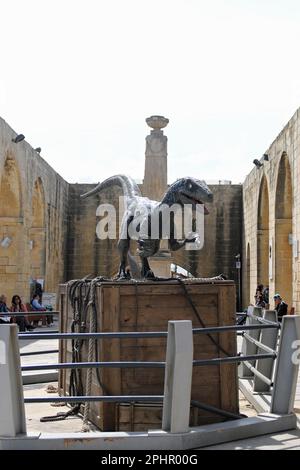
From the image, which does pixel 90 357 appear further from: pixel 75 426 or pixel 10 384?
pixel 10 384

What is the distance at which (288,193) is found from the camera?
1634cm

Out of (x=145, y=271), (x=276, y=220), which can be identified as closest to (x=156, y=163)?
(x=276, y=220)

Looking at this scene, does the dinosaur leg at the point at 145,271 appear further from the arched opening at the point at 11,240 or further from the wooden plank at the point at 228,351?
the arched opening at the point at 11,240

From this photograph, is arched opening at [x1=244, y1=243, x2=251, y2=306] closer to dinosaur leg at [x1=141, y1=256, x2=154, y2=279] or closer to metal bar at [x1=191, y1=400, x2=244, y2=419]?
dinosaur leg at [x1=141, y1=256, x2=154, y2=279]

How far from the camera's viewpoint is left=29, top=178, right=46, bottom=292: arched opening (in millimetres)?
19422

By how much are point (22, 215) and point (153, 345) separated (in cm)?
1222

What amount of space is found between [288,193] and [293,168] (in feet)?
7.84

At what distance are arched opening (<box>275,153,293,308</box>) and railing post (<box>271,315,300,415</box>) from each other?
37.8 feet

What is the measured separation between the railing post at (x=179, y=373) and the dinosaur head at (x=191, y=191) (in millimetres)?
1543

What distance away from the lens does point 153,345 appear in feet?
15.5

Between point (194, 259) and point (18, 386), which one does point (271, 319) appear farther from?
point (194, 259)

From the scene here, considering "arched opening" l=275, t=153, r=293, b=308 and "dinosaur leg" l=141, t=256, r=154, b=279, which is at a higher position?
"arched opening" l=275, t=153, r=293, b=308

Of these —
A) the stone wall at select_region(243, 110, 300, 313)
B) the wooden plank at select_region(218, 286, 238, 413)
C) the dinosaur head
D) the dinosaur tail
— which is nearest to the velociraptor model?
the dinosaur head

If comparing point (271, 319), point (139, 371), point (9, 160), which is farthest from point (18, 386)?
point (9, 160)
